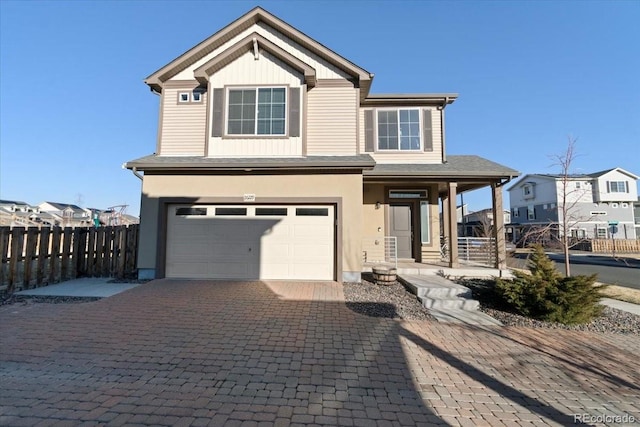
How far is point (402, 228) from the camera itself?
1164cm

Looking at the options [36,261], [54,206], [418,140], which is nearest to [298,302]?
[36,261]

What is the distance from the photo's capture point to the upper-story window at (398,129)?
37.0 ft

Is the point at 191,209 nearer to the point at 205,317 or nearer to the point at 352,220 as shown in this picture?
the point at 205,317

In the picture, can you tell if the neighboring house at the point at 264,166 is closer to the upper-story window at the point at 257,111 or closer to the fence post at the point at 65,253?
the upper-story window at the point at 257,111

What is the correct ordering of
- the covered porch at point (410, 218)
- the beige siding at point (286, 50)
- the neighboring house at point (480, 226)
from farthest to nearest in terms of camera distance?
1. the neighboring house at point (480, 226)
2. the covered porch at point (410, 218)
3. the beige siding at point (286, 50)

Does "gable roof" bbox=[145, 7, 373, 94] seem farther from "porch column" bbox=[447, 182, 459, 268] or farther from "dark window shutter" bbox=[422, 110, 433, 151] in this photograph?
"porch column" bbox=[447, 182, 459, 268]

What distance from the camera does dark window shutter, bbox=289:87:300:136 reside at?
9.33 metres

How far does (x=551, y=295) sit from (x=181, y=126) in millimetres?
11681

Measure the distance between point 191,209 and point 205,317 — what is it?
465 cm

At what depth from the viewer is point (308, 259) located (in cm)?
884

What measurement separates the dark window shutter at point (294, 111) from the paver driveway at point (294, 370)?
5967 mm

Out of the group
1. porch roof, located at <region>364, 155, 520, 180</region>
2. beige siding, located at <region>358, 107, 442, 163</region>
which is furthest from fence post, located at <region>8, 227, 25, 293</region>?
beige siding, located at <region>358, 107, 442, 163</region>

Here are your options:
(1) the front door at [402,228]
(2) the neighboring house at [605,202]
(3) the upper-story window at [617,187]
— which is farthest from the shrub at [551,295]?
(3) the upper-story window at [617,187]

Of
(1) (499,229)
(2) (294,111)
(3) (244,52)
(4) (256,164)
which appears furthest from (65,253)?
(1) (499,229)
